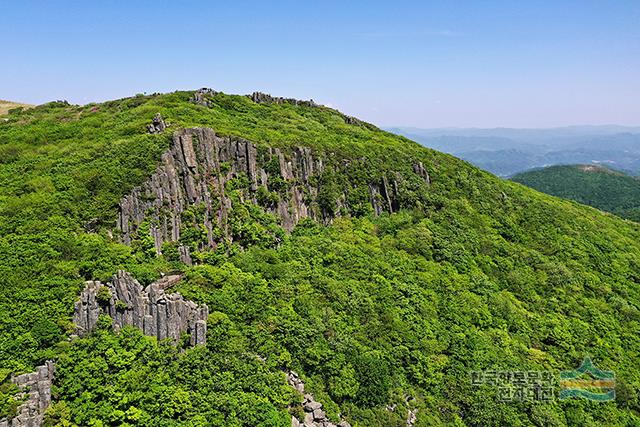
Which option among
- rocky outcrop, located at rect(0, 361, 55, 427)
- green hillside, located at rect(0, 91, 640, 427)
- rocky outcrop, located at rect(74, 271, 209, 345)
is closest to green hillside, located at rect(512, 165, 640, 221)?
green hillside, located at rect(0, 91, 640, 427)

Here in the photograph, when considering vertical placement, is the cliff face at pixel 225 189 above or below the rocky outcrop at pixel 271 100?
below

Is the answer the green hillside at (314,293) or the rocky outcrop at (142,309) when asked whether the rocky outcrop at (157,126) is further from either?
the rocky outcrop at (142,309)

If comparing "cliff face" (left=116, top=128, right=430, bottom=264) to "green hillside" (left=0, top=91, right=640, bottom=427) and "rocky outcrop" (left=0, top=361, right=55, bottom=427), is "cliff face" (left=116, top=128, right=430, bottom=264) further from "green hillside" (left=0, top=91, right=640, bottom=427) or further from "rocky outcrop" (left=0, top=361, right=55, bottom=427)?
"rocky outcrop" (left=0, top=361, right=55, bottom=427)

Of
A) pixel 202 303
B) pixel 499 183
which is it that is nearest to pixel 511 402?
pixel 202 303

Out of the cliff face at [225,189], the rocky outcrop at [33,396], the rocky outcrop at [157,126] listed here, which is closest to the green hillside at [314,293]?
the rocky outcrop at [33,396]

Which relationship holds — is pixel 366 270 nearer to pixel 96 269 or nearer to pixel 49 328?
pixel 96 269
